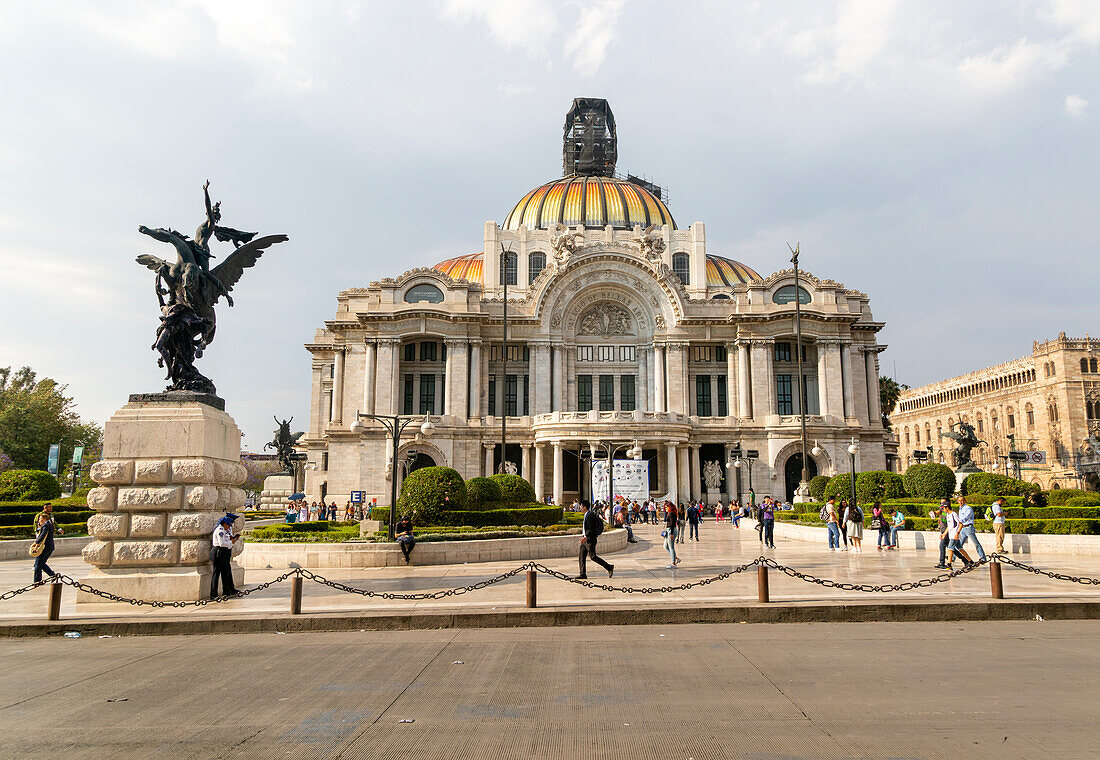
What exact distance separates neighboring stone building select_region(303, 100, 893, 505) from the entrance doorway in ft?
0.52

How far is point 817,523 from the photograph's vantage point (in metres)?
31.9

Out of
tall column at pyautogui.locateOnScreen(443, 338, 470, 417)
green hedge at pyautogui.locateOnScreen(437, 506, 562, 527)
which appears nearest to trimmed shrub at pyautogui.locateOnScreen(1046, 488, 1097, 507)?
green hedge at pyautogui.locateOnScreen(437, 506, 562, 527)

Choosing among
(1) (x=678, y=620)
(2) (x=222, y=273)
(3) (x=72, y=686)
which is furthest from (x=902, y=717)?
(2) (x=222, y=273)

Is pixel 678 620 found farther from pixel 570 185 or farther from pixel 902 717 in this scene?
pixel 570 185

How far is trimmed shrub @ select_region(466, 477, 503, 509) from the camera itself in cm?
2731

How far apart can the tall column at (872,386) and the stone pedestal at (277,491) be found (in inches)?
1982

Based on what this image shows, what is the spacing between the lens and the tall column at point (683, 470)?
173 feet

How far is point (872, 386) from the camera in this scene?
60719mm

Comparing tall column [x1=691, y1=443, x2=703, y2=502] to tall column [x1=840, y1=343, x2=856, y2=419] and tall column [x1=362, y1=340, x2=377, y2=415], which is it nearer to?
tall column [x1=840, y1=343, x2=856, y2=419]

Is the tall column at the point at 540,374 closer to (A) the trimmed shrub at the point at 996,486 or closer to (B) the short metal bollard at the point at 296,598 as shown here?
(A) the trimmed shrub at the point at 996,486

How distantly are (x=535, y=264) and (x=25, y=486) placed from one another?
45241 millimetres

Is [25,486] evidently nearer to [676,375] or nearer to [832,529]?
[832,529]

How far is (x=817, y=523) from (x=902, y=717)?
1039 inches

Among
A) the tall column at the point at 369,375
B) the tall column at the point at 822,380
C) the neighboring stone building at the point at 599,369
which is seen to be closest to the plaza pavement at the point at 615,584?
the neighboring stone building at the point at 599,369
